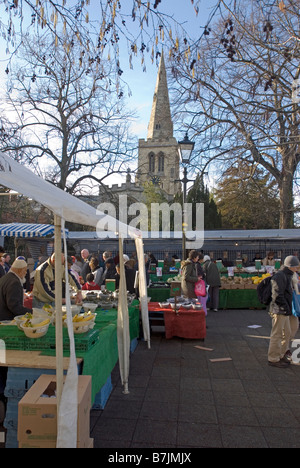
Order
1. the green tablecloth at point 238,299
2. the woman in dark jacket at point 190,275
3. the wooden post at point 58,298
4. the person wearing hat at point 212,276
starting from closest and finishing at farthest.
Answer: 1. the wooden post at point 58,298
2. the woman in dark jacket at point 190,275
3. the person wearing hat at point 212,276
4. the green tablecloth at point 238,299

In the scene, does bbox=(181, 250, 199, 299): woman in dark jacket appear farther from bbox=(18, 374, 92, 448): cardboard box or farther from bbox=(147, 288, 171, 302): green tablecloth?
bbox=(18, 374, 92, 448): cardboard box

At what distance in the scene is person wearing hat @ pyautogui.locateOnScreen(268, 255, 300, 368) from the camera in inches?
210

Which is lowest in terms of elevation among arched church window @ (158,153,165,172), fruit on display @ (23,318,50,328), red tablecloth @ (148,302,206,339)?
red tablecloth @ (148,302,206,339)

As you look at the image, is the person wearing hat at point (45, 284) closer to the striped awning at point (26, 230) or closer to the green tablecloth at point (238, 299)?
the green tablecloth at point (238, 299)

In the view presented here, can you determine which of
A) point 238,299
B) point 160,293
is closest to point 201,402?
point 160,293

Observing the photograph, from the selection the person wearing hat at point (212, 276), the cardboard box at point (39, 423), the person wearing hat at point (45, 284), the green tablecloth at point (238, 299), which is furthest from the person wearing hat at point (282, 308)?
the green tablecloth at point (238, 299)

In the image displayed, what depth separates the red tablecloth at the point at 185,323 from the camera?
700 centimetres

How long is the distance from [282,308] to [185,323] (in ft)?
7.32

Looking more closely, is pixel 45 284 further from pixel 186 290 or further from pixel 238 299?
pixel 238 299

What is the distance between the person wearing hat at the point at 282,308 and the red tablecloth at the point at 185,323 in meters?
1.64

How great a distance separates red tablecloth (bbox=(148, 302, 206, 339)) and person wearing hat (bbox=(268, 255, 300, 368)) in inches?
64.7

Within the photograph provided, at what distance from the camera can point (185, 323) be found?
7.06 metres

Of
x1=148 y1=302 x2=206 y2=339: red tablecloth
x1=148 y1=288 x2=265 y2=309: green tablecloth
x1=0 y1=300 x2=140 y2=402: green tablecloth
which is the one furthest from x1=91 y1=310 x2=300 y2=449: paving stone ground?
x1=148 y1=288 x2=265 y2=309: green tablecloth

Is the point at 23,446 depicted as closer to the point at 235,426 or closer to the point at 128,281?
the point at 235,426
